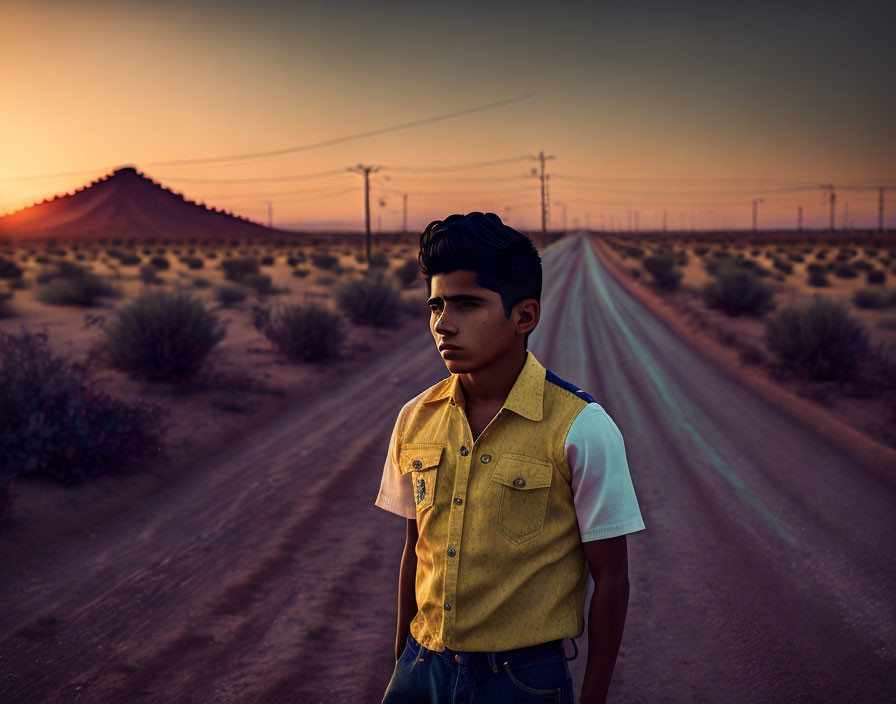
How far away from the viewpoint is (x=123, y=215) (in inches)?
6353

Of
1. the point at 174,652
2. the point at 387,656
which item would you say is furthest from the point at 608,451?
the point at 174,652

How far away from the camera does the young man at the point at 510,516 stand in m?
1.73

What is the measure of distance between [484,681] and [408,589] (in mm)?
407

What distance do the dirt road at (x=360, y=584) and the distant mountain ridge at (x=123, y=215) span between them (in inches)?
5961

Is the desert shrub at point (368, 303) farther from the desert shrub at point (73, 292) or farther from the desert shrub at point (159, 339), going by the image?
the desert shrub at point (73, 292)

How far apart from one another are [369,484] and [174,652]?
120 inches

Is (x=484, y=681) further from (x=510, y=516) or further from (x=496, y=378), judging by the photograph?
(x=496, y=378)

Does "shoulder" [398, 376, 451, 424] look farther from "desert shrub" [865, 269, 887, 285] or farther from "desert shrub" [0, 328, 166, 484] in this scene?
"desert shrub" [865, 269, 887, 285]

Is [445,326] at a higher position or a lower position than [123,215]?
lower

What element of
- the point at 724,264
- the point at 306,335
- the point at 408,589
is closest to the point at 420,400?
the point at 408,589

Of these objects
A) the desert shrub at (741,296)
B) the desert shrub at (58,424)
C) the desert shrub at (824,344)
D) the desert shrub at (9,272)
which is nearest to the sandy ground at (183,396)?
the desert shrub at (58,424)

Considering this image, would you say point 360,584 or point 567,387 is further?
point 360,584

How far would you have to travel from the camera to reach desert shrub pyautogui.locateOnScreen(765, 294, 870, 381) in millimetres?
12180

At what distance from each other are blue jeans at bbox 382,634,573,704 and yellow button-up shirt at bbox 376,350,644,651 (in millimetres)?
49
